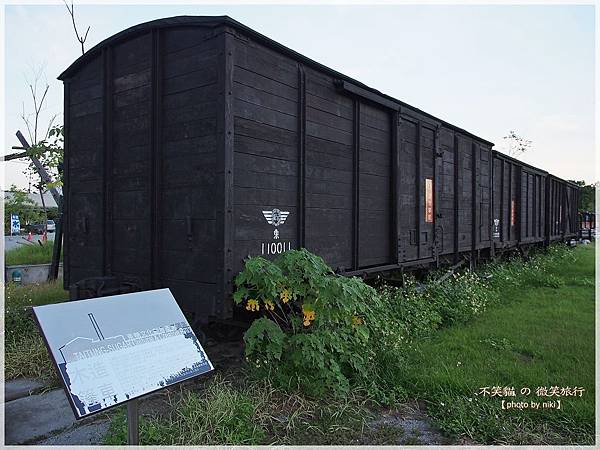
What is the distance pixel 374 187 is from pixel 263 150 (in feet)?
7.33

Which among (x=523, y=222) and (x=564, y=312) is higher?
(x=523, y=222)

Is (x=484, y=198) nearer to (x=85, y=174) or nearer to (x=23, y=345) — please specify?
(x=85, y=174)

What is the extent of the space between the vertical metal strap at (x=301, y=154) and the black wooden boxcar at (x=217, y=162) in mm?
16

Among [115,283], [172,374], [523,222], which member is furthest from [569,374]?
[523,222]

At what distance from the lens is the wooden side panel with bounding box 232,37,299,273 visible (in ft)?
13.6

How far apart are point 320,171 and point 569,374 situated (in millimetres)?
3246

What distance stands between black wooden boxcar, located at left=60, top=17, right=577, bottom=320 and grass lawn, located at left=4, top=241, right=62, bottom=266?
797 cm

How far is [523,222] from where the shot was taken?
46.7 ft

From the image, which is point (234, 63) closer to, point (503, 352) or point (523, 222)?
point (503, 352)

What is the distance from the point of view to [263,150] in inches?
174

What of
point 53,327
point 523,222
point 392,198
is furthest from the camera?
point 523,222

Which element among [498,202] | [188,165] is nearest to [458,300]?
[188,165]

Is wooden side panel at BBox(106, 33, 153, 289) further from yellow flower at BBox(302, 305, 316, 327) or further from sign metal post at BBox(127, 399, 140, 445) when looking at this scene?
sign metal post at BBox(127, 399, 140, 445)

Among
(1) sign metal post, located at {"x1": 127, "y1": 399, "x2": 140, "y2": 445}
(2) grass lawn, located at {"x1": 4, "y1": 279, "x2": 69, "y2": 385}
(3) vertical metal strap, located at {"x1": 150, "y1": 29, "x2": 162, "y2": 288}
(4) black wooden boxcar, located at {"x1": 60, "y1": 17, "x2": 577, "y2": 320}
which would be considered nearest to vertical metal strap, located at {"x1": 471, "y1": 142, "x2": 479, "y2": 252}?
(4) black wooden boxcar, located at {"x1": 60, "y1": 17, "x2": 577, "y2": 320}
